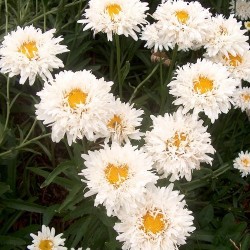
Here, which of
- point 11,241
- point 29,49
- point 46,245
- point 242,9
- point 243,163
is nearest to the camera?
point 29,49

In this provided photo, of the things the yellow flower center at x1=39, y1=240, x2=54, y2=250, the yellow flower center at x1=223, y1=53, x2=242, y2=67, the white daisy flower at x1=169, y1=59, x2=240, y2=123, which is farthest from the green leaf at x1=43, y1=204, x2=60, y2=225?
the yellow flower center at x1=223, y1=53, x2=242, y2=67

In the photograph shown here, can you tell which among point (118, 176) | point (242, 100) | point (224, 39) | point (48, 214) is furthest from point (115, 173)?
point (242, 100)

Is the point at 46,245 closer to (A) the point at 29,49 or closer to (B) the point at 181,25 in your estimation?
(A) the point at 29,49

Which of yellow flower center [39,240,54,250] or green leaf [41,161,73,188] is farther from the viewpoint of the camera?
yellow flower center [39,240,54,250]

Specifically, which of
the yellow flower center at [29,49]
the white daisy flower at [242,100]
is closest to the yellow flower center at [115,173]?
the yellow flower center at [29,49]

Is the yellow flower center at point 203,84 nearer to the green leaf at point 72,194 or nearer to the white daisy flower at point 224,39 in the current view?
the white daisy flower at point 224,39

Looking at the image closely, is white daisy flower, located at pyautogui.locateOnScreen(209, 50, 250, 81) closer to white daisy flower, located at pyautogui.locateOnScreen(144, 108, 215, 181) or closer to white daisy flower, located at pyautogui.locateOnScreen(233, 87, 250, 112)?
white daisy flower, located at pyautogui.locateOnScreen(233, 87, 250, 112)
